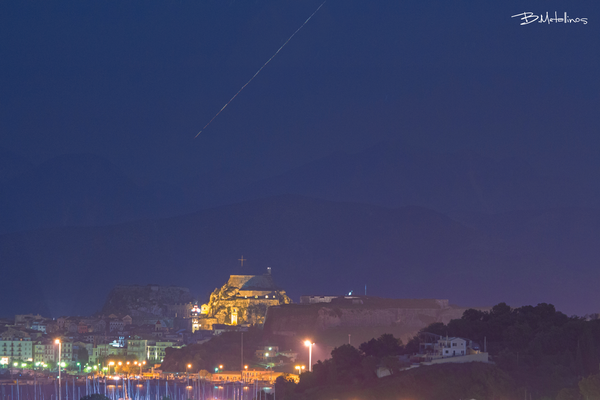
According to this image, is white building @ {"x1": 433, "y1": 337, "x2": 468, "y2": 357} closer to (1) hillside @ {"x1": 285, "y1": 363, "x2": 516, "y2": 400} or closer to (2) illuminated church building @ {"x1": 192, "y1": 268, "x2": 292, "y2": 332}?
(1) hillside @ {"x1": 285, "y1": 363, "x2": 516, "y2": 400}

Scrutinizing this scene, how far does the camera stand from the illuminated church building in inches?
3561

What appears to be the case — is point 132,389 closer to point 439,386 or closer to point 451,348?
point 451,348

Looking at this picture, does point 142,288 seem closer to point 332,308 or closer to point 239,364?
point 332,308

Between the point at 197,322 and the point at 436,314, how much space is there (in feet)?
75.8

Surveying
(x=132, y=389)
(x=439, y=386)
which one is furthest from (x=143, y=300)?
(x=439, y=386)

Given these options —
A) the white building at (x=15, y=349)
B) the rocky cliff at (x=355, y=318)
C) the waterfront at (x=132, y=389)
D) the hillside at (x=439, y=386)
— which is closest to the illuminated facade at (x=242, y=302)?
the rocky cliff at (x=355, y=318)

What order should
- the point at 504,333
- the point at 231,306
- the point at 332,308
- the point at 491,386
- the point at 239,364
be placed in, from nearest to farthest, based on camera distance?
the point at 491,386
the point at 504,333
the point at 239,364
the point at 332,308
the point at 231,306

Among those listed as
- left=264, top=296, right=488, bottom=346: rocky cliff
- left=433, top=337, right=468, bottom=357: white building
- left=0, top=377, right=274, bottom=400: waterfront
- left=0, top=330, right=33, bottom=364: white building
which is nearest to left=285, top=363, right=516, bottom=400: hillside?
left=433, top=337, right=468, bottom=357: white building

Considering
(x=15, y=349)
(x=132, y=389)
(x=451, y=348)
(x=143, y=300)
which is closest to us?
(x=451, y=348)

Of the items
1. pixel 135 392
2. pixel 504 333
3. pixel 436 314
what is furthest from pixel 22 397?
pixel 436 314

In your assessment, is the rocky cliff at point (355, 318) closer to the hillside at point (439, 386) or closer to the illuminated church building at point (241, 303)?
the illuminated church building at point (241, 303)

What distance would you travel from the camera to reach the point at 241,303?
300 feet

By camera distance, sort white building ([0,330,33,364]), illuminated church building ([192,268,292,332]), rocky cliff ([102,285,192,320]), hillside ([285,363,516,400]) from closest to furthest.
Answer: hillside ([285,363,516,400])
white building ([0,330,33,364])
illuminated church building ([192,268,292,332])
rocky cliff ([102,285,192,320])

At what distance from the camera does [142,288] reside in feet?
358
